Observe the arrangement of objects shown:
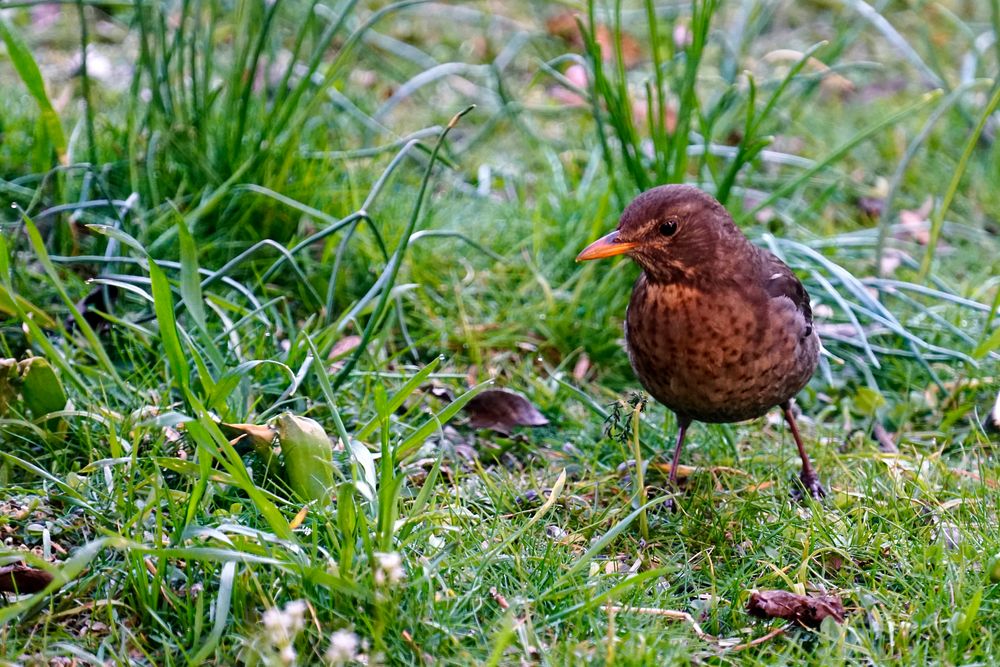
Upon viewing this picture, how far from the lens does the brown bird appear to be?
330 centimetres

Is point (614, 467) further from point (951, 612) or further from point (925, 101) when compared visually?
point (925, 101)

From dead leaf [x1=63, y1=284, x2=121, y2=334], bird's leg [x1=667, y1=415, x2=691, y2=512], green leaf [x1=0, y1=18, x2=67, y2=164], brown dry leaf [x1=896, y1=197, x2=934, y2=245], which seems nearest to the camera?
bird's leg [x1=667, y1=415, x2=691, y2=512]

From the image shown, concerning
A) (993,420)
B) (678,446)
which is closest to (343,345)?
(678,446)

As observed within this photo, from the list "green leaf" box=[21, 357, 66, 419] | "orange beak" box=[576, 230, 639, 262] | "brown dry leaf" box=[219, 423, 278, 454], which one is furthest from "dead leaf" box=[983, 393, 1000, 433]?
"green leaf" box=[21, 357, 66, 419]

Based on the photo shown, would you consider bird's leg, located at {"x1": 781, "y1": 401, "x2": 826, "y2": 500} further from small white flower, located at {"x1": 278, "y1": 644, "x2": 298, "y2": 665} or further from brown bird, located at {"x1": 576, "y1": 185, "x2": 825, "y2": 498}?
small white flower, located at {"x1": 278, "y1": 644, "x2": 298, "y2": 665}

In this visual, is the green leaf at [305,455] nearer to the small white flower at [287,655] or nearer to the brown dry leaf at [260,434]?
the brown dry leaf at [260,434]

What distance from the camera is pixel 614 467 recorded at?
12.0 ft

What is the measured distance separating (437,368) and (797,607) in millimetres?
1712

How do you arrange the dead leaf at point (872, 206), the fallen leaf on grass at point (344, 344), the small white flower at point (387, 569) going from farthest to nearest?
the dead leaf at point (872, 206), the fallen leaf on grass at point (344, 344), the small white flower at point (387, 569)

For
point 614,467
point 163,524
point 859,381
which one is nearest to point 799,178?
point 859,381

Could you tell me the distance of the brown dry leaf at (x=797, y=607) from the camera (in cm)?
279

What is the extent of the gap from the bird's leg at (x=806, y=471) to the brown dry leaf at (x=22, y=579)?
208cm

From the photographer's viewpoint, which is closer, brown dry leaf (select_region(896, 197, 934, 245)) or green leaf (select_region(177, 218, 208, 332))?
green leaf (select_region(177, 218, 208, 332))

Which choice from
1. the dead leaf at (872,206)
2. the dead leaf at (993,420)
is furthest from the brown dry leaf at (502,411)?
the dead leaf at (872,206)
